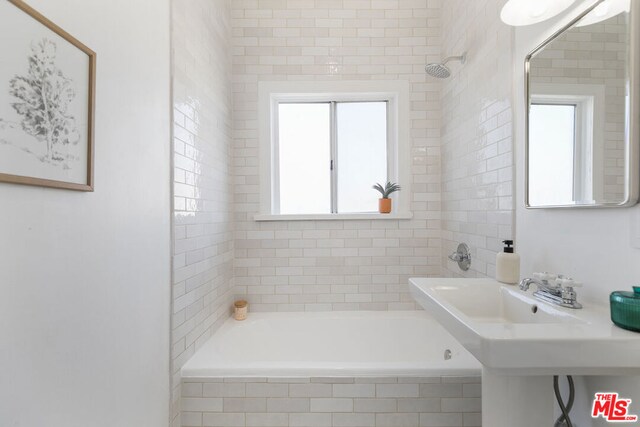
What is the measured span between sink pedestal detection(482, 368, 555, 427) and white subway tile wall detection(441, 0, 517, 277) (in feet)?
2.52

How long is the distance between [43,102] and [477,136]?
2.04m

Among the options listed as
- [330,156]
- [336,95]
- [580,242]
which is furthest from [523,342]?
[336,95]

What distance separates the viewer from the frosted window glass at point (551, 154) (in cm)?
113

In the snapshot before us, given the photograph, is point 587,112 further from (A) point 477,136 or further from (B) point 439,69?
(B) point 439,69

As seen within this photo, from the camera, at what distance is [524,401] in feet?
3.23

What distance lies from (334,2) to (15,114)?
233 cm

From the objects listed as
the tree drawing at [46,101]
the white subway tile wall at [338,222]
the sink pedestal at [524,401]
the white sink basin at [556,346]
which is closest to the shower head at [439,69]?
the white subway tile wall at [338,222]

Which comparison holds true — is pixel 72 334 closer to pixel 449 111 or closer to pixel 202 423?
pixel 202 423

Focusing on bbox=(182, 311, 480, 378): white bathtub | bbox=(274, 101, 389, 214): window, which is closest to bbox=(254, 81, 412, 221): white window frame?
bbox=(274, 101, 389, 214): window

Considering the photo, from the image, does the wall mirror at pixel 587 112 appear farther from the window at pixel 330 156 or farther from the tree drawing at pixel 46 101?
the tree drawing at pixel 46 101

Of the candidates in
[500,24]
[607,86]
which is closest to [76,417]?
[607,86]

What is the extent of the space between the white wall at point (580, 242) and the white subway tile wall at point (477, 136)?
78mm

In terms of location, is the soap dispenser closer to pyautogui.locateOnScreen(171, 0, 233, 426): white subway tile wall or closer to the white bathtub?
the white bathtub

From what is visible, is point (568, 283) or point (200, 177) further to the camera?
point (200, 177)
